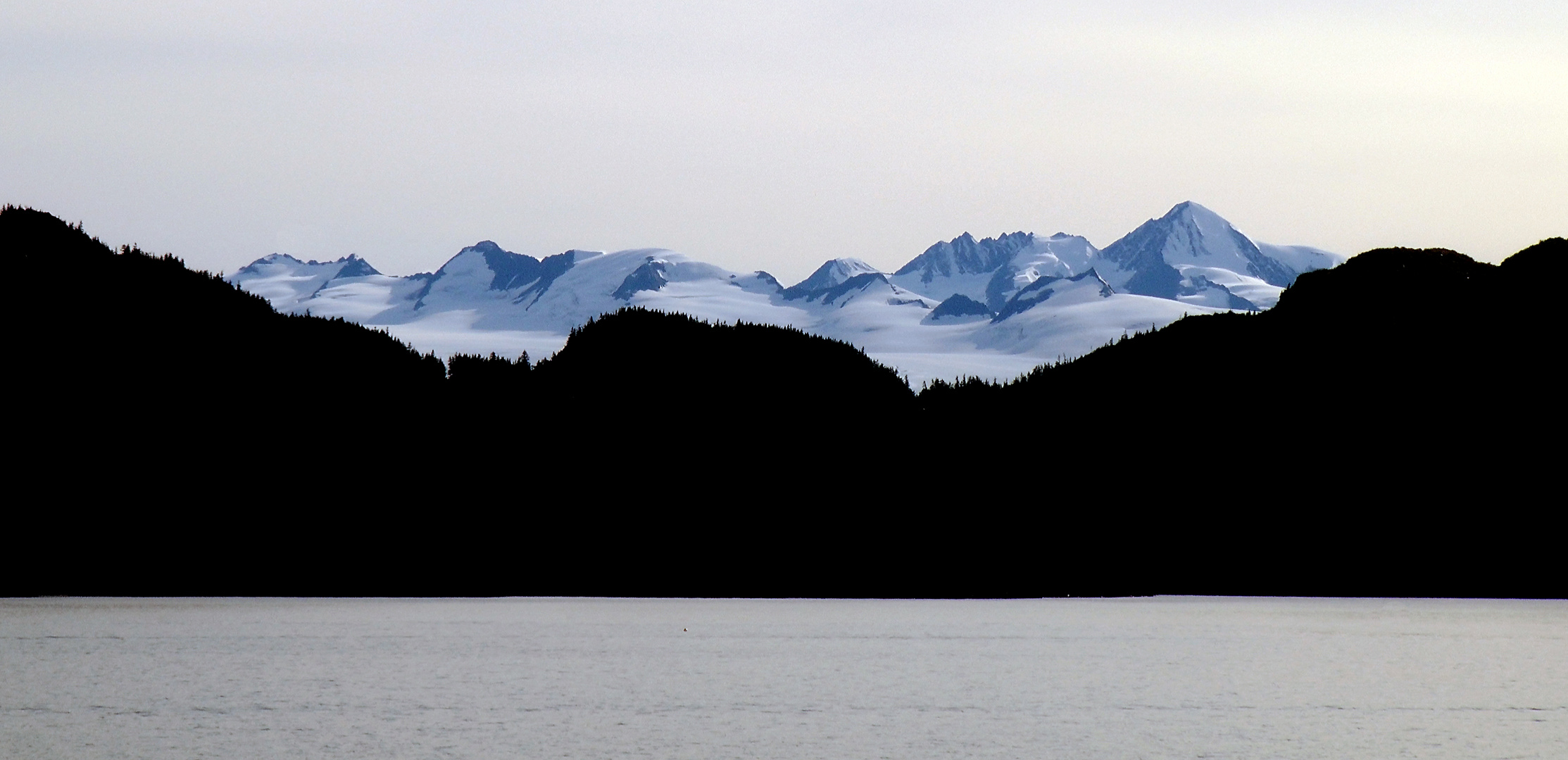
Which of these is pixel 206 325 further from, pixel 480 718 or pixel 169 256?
pixel 480 718

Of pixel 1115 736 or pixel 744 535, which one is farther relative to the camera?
pixel 744 535

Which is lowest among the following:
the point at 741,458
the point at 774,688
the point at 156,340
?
the point at 774,688

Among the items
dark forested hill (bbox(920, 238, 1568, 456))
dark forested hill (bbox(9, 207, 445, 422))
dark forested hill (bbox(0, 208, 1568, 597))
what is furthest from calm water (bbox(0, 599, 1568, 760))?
dark forested hill (bbox(920, 238, 1568, 456))

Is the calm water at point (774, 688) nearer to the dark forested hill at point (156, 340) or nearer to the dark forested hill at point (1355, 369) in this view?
the dark forested hill at point (156, 340)

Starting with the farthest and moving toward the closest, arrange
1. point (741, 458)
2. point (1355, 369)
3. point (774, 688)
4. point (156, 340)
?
point (1355, 369), point (741, 458), point (156, 340), point (774, 688)

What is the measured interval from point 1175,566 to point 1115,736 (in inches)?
2481

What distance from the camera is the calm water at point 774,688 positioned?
21.8 metres

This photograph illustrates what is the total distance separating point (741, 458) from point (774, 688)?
5421 cm

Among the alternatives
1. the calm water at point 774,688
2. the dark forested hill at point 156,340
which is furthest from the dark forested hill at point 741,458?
the calm water at point 774,688

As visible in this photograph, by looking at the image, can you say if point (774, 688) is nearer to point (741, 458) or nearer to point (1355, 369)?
point (741, 458)

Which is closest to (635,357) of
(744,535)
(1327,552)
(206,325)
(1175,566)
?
(744,535)

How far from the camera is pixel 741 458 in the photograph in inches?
3275

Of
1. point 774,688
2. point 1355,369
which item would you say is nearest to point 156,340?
point 774,688

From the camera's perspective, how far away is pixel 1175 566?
83.8m
